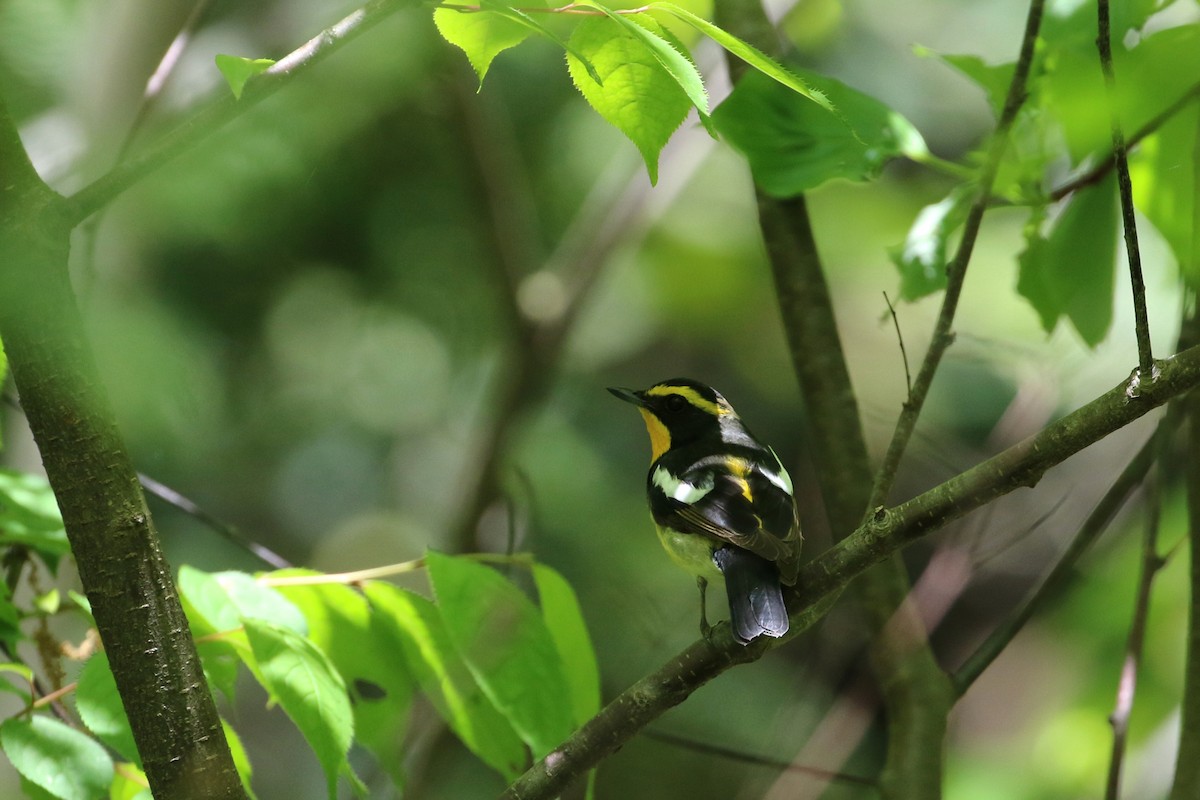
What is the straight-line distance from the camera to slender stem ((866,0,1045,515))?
1.66m

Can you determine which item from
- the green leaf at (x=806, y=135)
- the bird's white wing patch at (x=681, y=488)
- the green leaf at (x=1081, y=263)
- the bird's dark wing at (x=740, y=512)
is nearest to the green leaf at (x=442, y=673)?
the bird's dark wing at (x=740, y=512)

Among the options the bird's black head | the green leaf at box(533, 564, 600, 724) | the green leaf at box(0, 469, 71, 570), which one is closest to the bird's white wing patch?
A: the bird's black head

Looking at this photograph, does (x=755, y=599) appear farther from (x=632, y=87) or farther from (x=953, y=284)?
(x=632, y=87)

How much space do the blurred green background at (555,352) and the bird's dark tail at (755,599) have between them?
3.52 ft

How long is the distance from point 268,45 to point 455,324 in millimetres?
1937

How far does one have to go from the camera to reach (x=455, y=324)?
575cm

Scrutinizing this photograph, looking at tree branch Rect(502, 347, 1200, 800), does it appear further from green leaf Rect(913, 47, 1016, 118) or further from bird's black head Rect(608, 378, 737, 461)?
bird's black head Rect(608, 378, 737, 461)

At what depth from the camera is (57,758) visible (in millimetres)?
1447

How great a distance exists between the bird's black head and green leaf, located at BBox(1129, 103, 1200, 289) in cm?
127

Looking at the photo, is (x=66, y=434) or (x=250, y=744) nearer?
(x=66, y=434)

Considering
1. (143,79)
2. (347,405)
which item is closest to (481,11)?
(143,79)

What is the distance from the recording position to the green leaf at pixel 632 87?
4.42ft

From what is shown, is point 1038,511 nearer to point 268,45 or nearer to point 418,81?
point 418,81

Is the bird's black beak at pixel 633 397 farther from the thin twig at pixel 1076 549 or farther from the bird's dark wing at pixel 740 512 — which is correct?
the thin twig at pixel 1076 549
